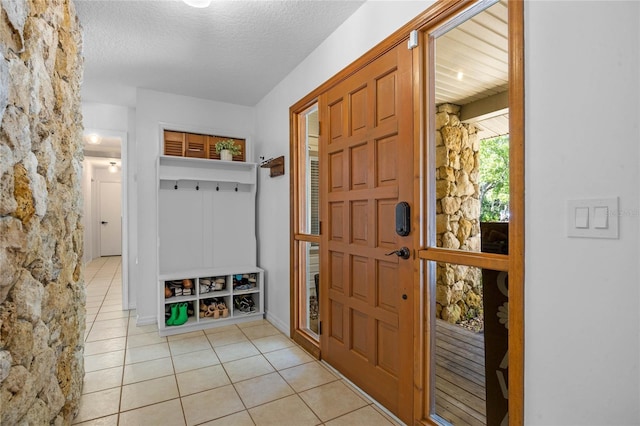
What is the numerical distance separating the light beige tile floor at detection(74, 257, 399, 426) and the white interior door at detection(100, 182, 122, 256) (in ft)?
21.5

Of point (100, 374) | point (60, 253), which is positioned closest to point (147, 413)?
point (100, 374)

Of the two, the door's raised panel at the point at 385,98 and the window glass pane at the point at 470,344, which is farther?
the door's raised panel at the point at 385,98

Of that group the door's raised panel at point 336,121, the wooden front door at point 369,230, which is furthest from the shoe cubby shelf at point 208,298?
the door's raised panel at point 336,121

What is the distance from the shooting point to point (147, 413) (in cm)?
202

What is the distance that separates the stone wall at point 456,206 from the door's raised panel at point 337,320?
2.75 ft

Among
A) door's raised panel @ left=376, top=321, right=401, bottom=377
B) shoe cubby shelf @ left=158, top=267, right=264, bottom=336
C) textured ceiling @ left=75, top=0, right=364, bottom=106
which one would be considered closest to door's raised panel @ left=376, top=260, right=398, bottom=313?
door's raised panel @ left=376, top=321, right=401, bottom=377

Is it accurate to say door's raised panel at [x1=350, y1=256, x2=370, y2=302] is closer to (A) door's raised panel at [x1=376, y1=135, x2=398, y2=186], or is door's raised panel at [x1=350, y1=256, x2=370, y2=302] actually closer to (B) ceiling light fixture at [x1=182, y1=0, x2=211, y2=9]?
(A) door's raised panel at [x1=376, y1=135, x2=398, y2=186]
